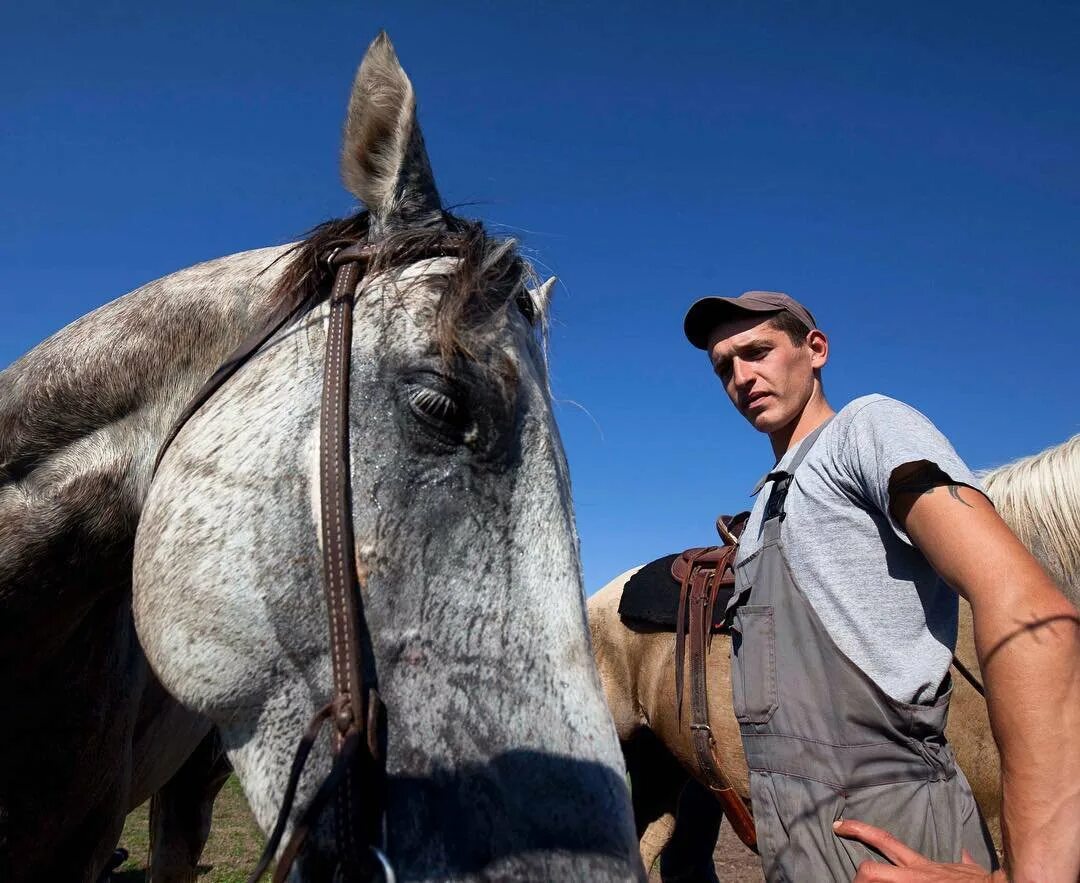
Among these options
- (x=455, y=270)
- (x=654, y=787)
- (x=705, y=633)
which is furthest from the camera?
(x=654, y=787)

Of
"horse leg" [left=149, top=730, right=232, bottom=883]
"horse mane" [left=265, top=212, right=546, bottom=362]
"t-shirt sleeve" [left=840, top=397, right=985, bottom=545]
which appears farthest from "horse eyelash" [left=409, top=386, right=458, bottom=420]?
"horse leg" [left=149, top=730, right=232, bottom=883]

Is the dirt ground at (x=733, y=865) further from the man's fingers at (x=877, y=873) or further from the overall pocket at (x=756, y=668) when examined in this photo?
the man's fingers at (x=877, y=873)

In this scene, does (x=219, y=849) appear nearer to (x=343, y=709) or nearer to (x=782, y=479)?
(x=343, y=709)

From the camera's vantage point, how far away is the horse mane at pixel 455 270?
5.50ft

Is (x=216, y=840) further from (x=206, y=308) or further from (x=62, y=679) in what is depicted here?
Answer: (x=206, y=308)

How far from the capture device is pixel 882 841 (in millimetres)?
1518

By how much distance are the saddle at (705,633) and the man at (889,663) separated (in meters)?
2.24

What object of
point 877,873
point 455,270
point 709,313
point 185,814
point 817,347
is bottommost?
point 185,814

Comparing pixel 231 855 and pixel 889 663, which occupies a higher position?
pixel 889 663

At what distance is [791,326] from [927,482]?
88 centimetres

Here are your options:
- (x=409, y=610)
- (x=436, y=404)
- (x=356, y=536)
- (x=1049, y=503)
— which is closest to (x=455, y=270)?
(x=436, y=404)

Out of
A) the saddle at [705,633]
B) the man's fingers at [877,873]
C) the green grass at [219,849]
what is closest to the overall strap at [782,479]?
the man's fingers at [877,873]

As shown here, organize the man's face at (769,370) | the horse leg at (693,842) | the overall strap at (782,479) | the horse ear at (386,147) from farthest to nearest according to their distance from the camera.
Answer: the horse leg at (693,842), the man's face at (769,370), the overall strap at (782,479), the horse ear at (386,147)

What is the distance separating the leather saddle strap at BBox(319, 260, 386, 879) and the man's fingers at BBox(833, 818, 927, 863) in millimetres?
1025
